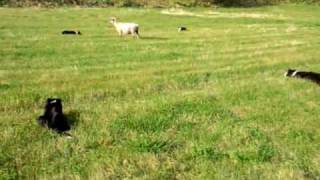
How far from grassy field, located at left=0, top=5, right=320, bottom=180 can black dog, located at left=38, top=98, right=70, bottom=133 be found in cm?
23

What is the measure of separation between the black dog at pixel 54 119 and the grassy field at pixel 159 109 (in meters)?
0.23

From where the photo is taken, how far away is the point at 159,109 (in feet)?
46.0

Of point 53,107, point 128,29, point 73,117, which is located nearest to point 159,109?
point 73,117

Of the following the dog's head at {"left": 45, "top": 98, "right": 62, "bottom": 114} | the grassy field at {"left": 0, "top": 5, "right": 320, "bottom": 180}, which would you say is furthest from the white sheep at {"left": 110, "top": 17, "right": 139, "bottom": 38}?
the dog's head at {"left": 45, "top": 98, "right": 62, "bottom": 114}

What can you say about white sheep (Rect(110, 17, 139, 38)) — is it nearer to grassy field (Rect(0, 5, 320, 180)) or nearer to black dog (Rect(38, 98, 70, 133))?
grassy field (Rect(0, 5, 320, 180))

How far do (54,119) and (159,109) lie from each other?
9.51 feet

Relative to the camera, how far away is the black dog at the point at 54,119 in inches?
478

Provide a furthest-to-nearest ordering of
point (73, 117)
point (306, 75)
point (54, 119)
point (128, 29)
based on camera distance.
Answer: point (128, 29) → point (306, 75) → point (73, 117) → point (54, 119)

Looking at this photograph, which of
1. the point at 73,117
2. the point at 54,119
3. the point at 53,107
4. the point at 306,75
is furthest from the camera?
the point at 306,75

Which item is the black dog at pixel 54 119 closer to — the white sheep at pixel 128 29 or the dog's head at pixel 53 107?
the dog's head at pixel 53 107

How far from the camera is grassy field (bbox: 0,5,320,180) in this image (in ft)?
33.8

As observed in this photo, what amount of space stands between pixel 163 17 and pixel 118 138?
41.1 metres

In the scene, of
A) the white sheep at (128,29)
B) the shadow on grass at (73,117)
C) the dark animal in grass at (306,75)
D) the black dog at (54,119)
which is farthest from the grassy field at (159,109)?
the white sheep at (128,29)

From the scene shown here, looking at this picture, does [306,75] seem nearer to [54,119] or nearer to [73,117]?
[73,117]
